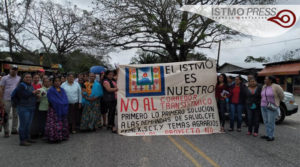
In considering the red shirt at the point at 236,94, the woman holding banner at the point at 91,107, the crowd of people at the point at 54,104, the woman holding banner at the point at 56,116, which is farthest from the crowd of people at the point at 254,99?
the woman holding banner at the point at 56,116

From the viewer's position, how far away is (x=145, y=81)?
21.7 feet

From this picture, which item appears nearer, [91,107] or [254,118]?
[254,118]

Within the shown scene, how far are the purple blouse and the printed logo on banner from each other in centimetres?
263

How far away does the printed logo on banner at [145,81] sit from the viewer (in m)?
6.55

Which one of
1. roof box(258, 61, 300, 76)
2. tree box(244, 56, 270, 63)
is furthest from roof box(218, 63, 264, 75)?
tree box(244, 56, 270, 63)

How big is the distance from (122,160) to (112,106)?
273 centimetres

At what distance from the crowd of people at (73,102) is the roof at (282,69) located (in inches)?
774

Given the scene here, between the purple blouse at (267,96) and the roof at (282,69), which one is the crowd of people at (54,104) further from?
the roof at (282,69)

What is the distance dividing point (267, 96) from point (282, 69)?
74.1 feet

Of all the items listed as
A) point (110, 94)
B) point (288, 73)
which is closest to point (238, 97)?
point (110, 94)

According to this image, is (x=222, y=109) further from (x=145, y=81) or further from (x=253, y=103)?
(x=145, y=81)

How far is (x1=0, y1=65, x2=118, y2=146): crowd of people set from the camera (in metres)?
5.27

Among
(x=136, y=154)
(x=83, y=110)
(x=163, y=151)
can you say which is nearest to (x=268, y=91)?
(x=163, y=151)

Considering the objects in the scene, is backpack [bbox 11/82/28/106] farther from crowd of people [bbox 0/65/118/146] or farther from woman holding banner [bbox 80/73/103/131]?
woman holding banner [bbox 80/73/103/131]
